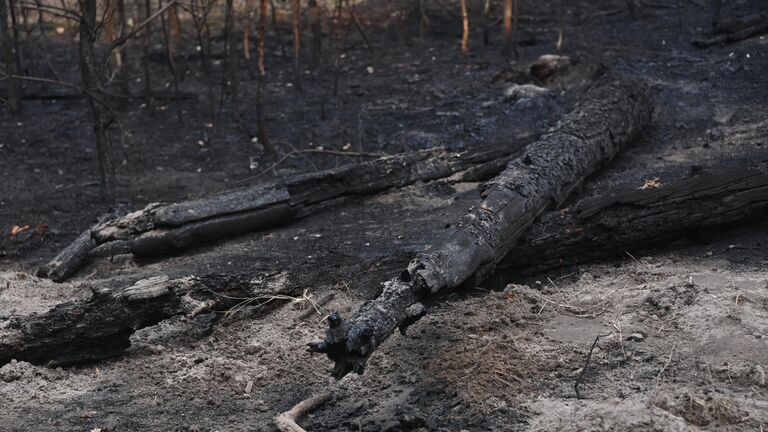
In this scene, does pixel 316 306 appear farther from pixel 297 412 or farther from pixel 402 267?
pixel 297 412

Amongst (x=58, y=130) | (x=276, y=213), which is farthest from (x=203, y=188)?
(x=58, y=130)

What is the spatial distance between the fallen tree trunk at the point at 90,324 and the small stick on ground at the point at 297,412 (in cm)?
132

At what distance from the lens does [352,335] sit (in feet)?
13.6

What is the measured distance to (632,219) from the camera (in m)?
6.16

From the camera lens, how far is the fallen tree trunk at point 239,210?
709 centimetres

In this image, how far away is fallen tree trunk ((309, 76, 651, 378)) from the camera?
13.8 feet

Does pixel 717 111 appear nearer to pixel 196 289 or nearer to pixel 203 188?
pixel 203 188

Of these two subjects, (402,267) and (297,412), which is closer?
(297,412)

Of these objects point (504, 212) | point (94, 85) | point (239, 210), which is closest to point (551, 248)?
point (504, 212)

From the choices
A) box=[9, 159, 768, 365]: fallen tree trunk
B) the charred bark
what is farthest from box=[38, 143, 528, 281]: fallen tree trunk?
the charred bark

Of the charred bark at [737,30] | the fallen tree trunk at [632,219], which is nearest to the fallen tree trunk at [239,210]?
the fallen tree trunk at [632,219]

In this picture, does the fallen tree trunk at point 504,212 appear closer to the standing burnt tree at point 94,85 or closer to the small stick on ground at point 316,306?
the small stick on ground at point 316,306

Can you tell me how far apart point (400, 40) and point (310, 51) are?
138 cm

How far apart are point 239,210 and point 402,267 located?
1.78m
